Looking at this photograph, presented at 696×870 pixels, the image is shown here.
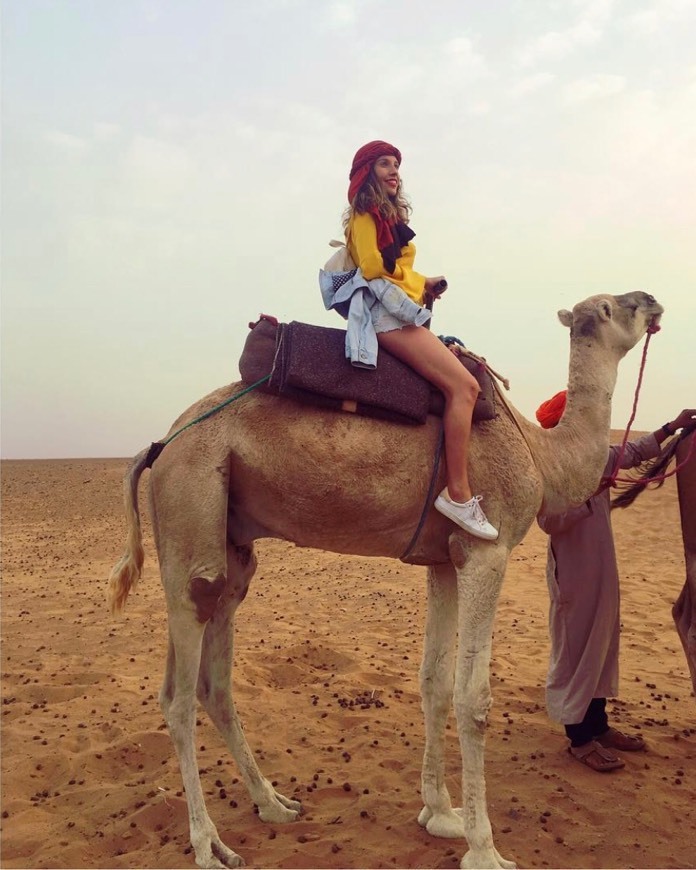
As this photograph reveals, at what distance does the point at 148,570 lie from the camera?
45.6ft

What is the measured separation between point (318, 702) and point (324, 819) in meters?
2.02

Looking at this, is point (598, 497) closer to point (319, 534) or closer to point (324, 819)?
point (319, 534)

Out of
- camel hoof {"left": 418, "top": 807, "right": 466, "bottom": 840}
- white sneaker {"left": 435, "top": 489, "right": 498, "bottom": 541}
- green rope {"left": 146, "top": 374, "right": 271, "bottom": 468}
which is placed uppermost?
green rope {"left": 146, "top": 374, "right": 271, "bottom": 468}

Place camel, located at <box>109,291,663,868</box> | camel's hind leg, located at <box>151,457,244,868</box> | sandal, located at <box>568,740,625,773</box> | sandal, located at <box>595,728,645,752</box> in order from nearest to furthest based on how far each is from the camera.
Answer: camel, located at <box>109,291,663,868</box> < camel's hind leg, located at <box>151,457,244,868</box> < sandal, located at <box>568,740,625,773</box> < sandal, located at <box>595,728,645,752</box>

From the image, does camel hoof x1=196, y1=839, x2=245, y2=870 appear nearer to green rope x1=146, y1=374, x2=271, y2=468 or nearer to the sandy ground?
the sandy ground

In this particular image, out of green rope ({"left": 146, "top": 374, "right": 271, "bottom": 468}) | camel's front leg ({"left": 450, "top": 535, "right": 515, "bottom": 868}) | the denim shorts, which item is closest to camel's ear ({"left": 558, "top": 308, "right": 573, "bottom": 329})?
the denim shorts

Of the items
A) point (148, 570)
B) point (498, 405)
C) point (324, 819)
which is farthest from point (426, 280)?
point (148, 570)

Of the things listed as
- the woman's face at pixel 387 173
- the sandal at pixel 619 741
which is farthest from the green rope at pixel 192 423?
the sandal at pixel 619 741

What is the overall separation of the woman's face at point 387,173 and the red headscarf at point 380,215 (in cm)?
3

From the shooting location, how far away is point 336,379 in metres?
3.96

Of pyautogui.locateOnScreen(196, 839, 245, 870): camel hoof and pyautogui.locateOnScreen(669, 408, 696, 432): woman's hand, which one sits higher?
pyautogui.locateOnScreen(669, 408, 696, 432): woman's hand

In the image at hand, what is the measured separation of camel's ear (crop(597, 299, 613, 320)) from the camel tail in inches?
116

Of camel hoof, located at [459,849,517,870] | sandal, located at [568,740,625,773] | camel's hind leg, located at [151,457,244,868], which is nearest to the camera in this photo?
camel hoof, located at [459,849,517,870]

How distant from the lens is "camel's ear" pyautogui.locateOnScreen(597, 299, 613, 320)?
4543 mm
